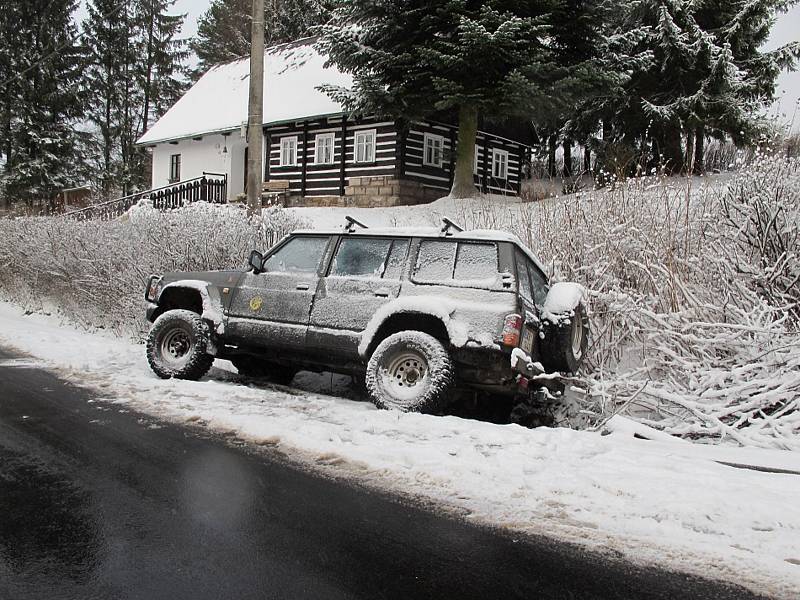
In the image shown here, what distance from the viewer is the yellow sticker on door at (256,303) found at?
6.89 m

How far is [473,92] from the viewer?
59.3 ft

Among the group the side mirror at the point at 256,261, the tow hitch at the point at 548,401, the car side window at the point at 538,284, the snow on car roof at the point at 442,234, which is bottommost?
the tow hitch at the point at 548,401

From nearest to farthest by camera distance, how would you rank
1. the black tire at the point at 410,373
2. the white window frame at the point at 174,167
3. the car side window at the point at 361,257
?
the black tire at the point at 410,373 < the car side window at the point at 361,257 < the white window frame at the point at 174,167

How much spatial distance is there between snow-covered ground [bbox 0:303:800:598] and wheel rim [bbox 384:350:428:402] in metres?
0.31

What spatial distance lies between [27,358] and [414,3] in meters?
14.6

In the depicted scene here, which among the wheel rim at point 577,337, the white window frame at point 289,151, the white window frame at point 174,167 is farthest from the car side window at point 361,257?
the white window frame at point 174,167

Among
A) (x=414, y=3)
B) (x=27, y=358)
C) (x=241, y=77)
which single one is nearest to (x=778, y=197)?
(x=27, y=358)

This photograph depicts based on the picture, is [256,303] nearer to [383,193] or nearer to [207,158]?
[383,193]

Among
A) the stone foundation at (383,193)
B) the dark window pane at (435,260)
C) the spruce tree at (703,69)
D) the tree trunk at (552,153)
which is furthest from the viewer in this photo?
the tree trunk at (552,153)

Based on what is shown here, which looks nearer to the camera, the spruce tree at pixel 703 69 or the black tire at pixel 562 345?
the black tire at pixel 562 345

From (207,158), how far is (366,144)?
10.8 metres

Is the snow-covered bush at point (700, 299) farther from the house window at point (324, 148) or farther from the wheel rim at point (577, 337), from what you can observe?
the house window at point (324, 148)

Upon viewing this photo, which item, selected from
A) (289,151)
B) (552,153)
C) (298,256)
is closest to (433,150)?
(289,151)

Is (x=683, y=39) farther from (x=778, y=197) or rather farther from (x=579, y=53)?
(x=778, y=197)
